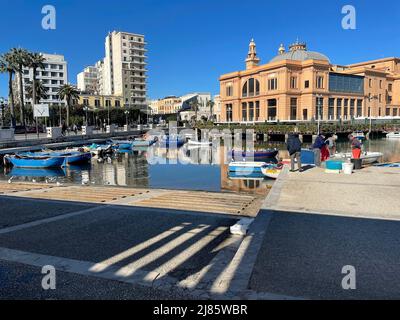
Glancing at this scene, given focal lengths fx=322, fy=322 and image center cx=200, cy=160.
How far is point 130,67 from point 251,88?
52376mm

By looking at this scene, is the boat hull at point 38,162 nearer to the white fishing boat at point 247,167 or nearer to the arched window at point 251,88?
the white fishing boat at point 247,167

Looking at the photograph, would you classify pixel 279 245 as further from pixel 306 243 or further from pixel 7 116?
pixel 7 116

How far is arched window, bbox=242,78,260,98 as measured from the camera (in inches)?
3404

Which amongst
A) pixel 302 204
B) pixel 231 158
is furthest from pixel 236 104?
pixel 302 204

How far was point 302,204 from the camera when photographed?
980cm

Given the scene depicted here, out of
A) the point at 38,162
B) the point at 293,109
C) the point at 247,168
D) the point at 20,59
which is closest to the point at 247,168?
the point at 247,168

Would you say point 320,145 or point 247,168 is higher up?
point 320,145

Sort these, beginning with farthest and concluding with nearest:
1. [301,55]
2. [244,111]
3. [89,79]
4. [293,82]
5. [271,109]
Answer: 1. [89,79]
2. [244,111]
3. [301,55]
4. [271,109]
5. [293,82]

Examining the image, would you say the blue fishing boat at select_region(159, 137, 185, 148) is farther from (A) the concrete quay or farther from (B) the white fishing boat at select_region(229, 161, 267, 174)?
(A) the concrete quay

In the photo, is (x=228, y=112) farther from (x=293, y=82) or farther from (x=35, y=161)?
(x=35, y=161)

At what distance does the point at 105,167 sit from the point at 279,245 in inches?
1207

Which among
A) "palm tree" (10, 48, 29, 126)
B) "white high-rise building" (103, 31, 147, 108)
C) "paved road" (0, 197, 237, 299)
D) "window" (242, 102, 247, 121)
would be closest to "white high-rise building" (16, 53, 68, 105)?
"white high-rise building" (103, 31, 147, 108)

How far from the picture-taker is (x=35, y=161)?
3347 centimetres

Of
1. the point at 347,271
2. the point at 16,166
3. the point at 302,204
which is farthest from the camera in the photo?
the point at 16,166
